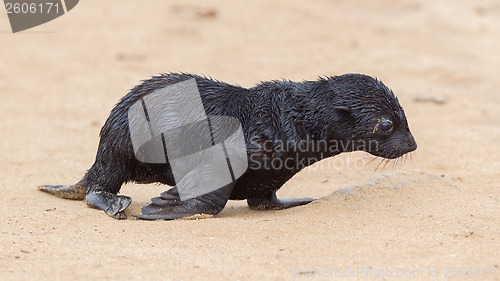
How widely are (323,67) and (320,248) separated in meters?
7.14

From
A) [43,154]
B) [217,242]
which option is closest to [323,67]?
[43,154]

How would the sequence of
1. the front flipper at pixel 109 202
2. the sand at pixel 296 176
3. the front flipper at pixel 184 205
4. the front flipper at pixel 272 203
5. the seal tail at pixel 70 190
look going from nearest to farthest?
1. the sand at pixel 296 176
2. the front flipper at pixel 184 205
3. the front flipper at pixel 109 202
4. the front flipper at pixel 272 203
5. the seal tail at pixel 70 190

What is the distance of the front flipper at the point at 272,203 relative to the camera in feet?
19.1

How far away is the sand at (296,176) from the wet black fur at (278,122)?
0.36 meters

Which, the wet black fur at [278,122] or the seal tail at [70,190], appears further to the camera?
the seal tail at [70,190]

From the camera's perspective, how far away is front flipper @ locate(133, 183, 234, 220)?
527 cm

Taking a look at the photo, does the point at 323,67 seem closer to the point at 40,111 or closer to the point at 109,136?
the point at 40,111

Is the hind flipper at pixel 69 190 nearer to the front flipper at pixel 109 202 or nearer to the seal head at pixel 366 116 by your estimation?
the front flipper at pixel 109 202

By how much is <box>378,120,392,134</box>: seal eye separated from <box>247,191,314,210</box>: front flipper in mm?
1044

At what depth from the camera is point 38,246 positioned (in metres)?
4.58

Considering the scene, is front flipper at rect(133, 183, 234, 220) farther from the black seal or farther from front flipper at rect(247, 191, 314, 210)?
front flipper at rect(247, 191, 314, 210)

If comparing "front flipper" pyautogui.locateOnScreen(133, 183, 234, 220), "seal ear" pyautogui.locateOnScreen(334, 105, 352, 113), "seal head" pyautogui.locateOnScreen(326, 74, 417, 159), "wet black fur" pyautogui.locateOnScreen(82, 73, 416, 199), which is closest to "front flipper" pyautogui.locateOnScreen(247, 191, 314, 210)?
"wet black fur" pyautogui.locateOnScreen(82, 73, 416, 199)

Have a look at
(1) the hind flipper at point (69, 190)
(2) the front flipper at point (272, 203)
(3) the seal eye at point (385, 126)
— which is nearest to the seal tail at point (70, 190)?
(1) the hind flipper at point (69, 190)

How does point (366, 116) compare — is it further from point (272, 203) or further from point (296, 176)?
point (296, 176)
